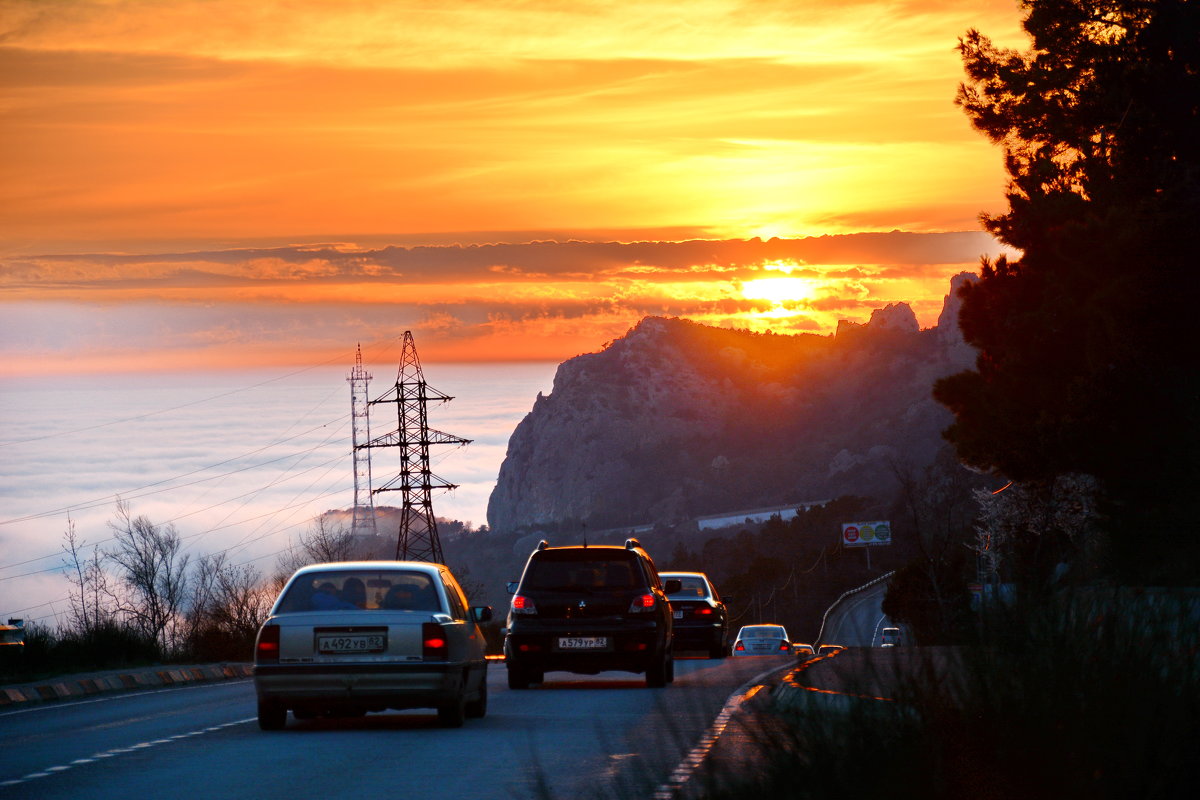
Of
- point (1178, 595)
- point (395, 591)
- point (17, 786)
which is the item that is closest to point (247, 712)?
point (395, 591)

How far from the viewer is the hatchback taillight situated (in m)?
14.2

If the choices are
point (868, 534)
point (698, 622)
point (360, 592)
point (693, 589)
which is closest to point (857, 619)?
point (868, 534)

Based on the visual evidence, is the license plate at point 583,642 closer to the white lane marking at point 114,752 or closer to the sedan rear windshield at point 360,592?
the white lane marking at point 114,752

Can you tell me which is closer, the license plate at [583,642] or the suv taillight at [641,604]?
the license plate at [583,642]

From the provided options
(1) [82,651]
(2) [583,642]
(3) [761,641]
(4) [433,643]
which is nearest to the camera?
(4) [433,643]

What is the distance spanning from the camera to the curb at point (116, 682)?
19797mm

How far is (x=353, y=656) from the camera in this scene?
14062 mm

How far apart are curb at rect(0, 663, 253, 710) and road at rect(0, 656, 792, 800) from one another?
3.06ft

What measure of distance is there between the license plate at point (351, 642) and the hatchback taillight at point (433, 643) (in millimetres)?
340

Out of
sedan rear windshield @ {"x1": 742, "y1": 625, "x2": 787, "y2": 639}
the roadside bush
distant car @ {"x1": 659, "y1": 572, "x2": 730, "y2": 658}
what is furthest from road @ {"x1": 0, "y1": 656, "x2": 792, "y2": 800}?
sedan rear windshield @ {"x1": 742, "y1": 625, "x2": 787, "y2": 639}

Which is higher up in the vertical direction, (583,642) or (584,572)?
(584,572)

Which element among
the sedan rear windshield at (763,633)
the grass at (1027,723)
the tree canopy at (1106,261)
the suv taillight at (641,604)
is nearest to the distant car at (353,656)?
the suv taillight at (641,604)

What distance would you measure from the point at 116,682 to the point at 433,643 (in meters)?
10.2

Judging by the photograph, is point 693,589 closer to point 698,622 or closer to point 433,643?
point 698,622
